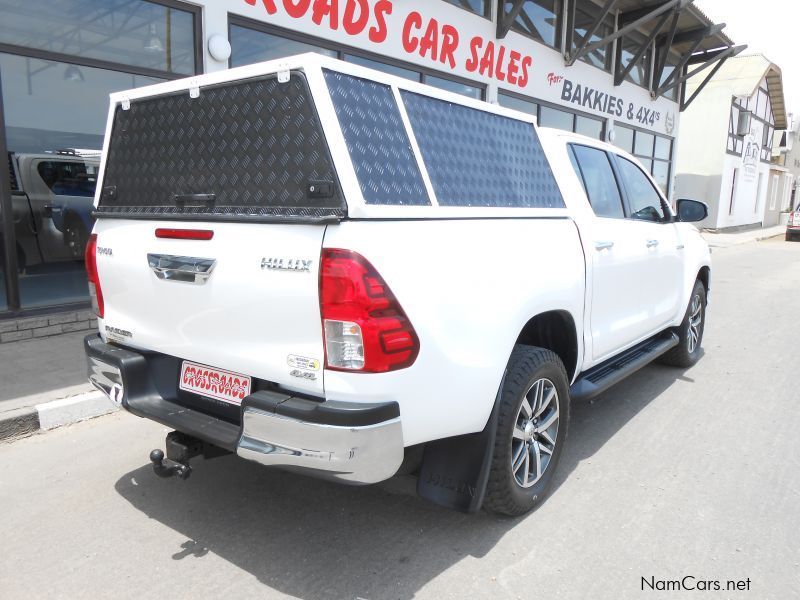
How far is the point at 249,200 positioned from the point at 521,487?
185 cm

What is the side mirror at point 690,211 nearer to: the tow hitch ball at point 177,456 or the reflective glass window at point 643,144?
the tow hitch ball at point 177,456

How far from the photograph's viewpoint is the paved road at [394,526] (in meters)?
2.45

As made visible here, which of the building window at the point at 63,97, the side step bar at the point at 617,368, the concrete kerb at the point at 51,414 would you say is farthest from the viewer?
the building window at the point at 63,97

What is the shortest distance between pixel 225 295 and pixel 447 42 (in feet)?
28.2

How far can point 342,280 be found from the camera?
81.5 inches

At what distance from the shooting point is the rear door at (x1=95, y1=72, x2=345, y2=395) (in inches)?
86.1

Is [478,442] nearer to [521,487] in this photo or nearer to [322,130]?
[521,487]

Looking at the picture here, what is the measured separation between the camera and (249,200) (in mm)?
2414

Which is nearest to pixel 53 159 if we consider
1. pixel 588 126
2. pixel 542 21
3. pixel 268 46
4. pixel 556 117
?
pixel 268 46

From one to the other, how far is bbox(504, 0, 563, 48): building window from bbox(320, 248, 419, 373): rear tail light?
10.7 meters

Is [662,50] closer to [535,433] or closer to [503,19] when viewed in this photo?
[503,19]

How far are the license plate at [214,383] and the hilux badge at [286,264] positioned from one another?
51 centimetres

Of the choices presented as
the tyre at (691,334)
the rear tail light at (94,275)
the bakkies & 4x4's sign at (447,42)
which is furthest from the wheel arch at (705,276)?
the bakkies & 4x4's sign at (447,42)

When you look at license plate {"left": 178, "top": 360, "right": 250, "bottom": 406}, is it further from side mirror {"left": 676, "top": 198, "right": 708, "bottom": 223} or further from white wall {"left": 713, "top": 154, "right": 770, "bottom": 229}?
white wall {"left": 713, "top": 154, "right": 770, "bottom": 229}
